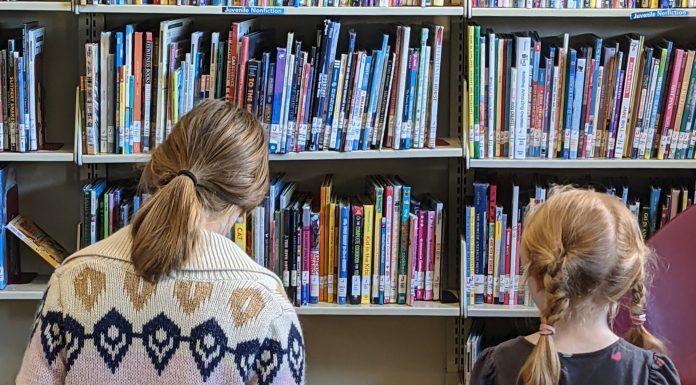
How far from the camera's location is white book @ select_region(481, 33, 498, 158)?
261 centimetres

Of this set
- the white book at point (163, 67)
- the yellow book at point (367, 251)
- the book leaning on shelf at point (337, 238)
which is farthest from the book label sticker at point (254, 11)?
the yellow book at point (367, 251)

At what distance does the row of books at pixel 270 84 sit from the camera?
2.58m

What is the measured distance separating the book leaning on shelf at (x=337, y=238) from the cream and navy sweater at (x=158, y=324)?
1.14m

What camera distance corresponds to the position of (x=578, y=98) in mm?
2643

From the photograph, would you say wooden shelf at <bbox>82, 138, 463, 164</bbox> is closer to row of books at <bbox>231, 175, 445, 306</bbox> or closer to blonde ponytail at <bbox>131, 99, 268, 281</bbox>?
row of books at <bbox>231, 175, 445, 306</bbox>

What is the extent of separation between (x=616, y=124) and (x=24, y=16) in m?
1.71

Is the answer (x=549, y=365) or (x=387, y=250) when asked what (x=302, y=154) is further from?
(x=549, y=365)

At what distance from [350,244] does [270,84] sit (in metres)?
0.50

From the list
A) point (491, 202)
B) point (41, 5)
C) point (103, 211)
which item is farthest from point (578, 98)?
point (41, 5)

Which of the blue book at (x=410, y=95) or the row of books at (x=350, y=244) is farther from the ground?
the blue book at (x=410, y=95)

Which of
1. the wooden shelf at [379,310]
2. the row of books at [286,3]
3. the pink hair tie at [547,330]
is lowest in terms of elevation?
the wooden shelf at [379,310]

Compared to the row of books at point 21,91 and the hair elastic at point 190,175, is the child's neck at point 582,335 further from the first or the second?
the row of books at point 21,91

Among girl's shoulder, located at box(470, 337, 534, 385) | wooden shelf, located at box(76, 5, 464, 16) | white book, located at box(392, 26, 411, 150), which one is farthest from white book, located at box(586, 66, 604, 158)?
girl's shoulder, located at box(470, 337, 534, 385)

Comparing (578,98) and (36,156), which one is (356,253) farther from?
(36,156)
